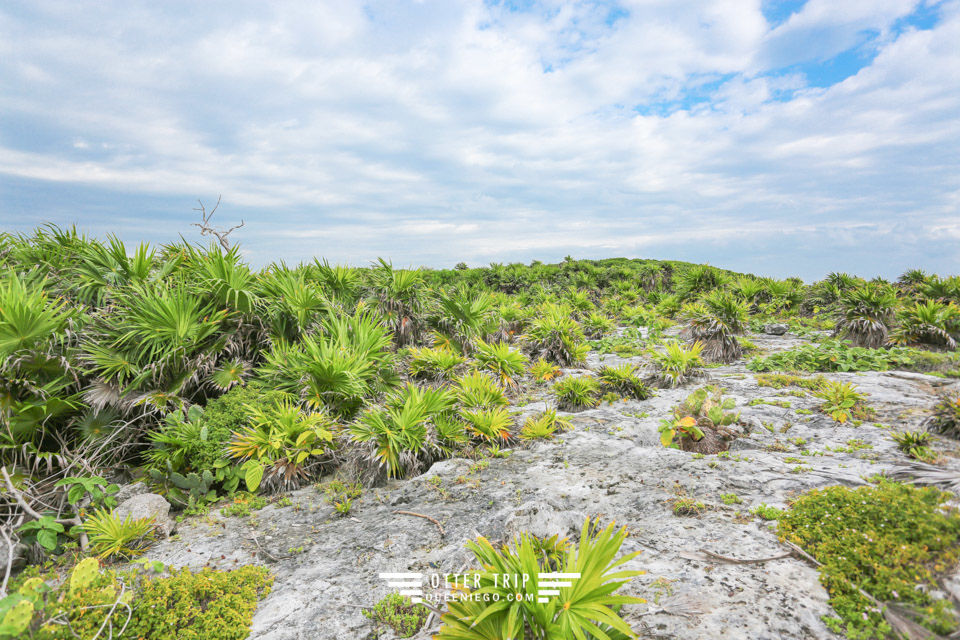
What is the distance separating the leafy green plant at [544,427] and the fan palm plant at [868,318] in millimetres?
7948

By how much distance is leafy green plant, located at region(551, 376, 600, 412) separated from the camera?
24.0 feet

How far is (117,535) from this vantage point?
4.00 m

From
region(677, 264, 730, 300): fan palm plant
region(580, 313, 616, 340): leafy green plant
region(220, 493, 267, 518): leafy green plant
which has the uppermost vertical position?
region(677, 264, 730, 300): fan palm plant

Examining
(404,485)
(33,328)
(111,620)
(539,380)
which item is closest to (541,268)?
(539,380)

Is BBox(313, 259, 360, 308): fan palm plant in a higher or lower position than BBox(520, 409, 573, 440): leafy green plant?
higher

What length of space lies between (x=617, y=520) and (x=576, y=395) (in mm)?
3710

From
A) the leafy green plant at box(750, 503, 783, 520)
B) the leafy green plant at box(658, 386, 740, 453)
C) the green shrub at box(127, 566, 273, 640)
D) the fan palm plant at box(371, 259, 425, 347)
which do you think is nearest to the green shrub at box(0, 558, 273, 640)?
the green shrub at box(127, 566, 273, 640)

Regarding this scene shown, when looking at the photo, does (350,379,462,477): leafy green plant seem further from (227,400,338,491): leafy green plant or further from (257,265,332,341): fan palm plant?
(257,265,332,341): fan palm plant

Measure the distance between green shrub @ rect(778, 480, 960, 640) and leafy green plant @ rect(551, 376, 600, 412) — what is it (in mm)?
4112

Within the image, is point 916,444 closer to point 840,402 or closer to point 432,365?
point 840,402

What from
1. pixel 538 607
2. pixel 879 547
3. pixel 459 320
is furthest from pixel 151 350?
pixel 879 547

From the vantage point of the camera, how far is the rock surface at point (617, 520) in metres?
2.63

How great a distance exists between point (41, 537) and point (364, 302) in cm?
592

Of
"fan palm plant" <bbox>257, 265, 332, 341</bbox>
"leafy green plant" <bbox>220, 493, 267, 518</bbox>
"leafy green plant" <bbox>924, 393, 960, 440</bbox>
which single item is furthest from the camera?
"fan palm plant" <bbox>257, 265, 332, 341</bbox>
